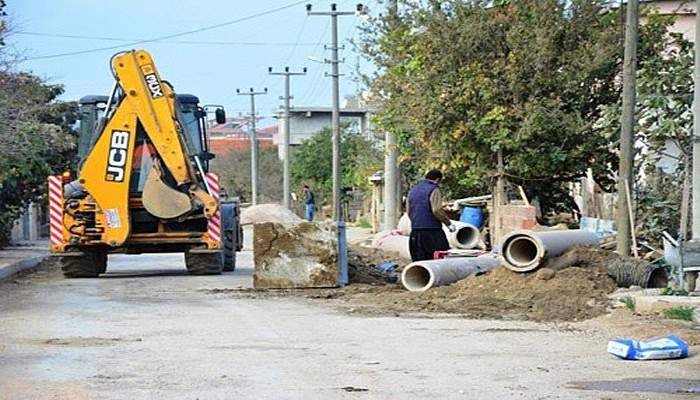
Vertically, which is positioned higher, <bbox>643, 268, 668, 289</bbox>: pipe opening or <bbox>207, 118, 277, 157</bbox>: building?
<bbox>207, 118, 277, 157</bbox>: building

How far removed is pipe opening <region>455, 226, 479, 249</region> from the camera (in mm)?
24203

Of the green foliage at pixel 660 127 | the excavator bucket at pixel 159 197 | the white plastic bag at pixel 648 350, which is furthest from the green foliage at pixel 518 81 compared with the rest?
the white plastic bag at pixel 648 350

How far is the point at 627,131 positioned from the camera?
59.2 ft

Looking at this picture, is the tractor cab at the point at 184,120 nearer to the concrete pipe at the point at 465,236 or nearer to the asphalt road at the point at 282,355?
the concrete pipe at the point at 465,236

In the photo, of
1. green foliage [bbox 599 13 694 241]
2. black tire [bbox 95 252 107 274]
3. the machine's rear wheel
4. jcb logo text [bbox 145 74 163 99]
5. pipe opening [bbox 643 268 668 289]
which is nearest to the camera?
pipe opening [bbox 643 268 668 289]

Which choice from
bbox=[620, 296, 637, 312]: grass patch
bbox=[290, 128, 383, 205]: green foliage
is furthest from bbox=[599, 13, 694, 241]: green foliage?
bbox=[290, 128, 383, 205]: green foliage

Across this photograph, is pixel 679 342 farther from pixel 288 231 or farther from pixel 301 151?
pixel 301 151

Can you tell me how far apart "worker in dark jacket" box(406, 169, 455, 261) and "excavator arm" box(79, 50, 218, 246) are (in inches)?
164

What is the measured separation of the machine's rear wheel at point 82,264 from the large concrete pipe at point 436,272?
6.49 m

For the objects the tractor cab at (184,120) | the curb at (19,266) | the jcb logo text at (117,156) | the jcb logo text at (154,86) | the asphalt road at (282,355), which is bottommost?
the asphalt road at (282,355)

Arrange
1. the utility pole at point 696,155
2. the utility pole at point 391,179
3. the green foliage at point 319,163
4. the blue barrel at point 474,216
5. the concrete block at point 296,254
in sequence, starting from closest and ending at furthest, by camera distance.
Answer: the utility pole at point 696,155
the concrete block at point 296,254
the blue barrel at point 474,216
the utility pole at point 391,179
the green foliage at point 319,163

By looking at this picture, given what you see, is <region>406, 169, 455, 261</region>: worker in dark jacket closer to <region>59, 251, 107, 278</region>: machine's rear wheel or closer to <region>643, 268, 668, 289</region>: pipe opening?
<region>643, 268, 668, 289</region>: pipe opening

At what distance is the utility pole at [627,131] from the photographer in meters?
17.8

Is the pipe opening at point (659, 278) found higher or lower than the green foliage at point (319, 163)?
lower
